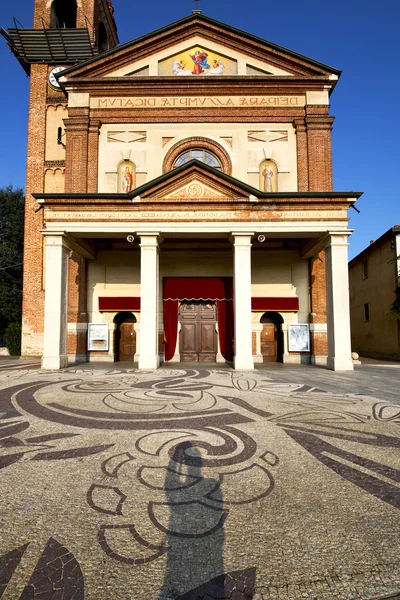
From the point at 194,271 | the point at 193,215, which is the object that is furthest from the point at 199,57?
the point at 194,271

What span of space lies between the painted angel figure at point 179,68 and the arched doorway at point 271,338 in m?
12.8

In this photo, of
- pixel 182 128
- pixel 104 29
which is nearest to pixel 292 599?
pixel 182 128

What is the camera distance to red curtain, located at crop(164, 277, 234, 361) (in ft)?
53.3

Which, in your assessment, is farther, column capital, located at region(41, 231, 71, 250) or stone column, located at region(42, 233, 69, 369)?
column capital, located at region(41, 231, 71, 250)

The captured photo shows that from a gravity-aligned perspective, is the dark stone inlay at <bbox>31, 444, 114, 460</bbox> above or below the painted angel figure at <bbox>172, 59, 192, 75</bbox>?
below

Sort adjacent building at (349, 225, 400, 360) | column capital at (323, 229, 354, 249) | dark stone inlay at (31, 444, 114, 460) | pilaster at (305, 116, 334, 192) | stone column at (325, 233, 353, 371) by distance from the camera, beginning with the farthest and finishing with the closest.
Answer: adjacent building at (349, 225, 400, 360), pilaster at (305, 116, 334, 192), column capital at (323, 229, 354, 249), stone column at (325, 233, 353, 371), dark stone inlay at (31, 444, 114, 460)

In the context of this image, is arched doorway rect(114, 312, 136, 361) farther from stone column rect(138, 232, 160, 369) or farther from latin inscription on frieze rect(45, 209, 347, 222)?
latin inscription on frieze rect(45, 209, 347, 222)

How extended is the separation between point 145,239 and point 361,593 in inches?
477

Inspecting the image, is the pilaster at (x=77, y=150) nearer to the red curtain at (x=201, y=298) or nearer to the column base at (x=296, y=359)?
the red curtain at (x=201, y=298)

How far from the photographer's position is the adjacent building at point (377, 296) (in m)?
21.4

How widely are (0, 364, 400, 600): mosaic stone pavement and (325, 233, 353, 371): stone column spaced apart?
669 cm

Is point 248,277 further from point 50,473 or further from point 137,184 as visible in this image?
point 50,473

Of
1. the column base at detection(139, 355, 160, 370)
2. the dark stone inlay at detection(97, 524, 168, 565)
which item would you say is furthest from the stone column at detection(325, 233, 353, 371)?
the dark stone inlay at detection(97, 524, 168, 565)

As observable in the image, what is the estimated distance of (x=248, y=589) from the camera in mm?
1933
